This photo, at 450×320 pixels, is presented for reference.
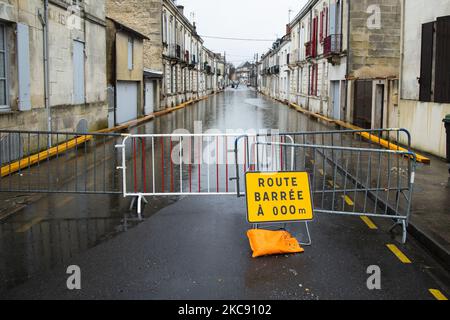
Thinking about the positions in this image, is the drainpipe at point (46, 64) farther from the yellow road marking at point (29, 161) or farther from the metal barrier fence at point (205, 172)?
the yellow road marking at point (29, 161)

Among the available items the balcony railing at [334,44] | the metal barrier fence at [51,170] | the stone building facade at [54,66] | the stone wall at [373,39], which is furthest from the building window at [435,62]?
the balcony railing at [334,44]

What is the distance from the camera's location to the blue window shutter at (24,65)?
13.1 meters

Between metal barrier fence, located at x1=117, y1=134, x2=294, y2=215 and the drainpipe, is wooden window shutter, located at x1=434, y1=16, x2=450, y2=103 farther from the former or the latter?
the drainpipe

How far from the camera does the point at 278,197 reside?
6957 mm

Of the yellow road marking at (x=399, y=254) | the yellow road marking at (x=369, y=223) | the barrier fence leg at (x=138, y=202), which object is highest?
the barrier fence leg at (x=138, y=202)

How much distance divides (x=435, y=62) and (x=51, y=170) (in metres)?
10.0

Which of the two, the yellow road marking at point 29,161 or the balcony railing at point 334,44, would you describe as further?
the balcony railing at point 334,44

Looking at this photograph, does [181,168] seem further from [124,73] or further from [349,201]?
[124,73]

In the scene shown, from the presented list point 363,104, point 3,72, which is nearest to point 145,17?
point 363,104

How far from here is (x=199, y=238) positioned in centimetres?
699

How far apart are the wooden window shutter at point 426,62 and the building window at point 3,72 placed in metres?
10.8

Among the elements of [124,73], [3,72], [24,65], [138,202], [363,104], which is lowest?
[138,202]

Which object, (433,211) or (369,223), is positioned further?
(433,211)
